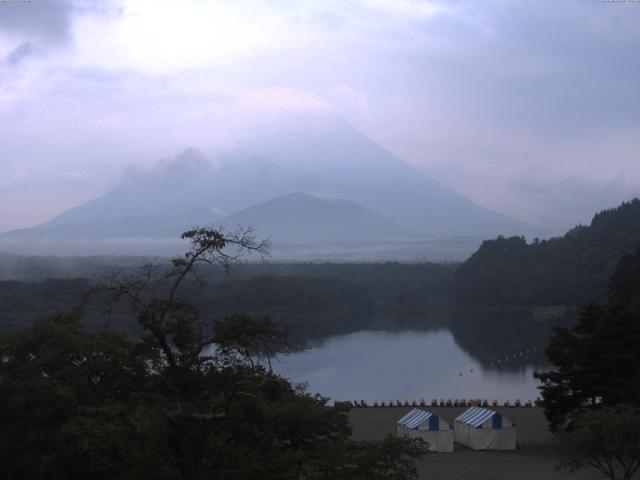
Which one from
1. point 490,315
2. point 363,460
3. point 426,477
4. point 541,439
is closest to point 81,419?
point 363,460

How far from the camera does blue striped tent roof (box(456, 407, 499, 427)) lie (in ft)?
38.5

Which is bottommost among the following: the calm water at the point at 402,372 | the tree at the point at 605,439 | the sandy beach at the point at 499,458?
the calm water at the point at 402,372

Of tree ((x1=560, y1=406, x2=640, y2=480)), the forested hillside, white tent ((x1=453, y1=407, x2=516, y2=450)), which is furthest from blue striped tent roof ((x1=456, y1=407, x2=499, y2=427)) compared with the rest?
the forested hillside

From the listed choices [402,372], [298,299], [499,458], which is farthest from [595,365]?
[298,299]

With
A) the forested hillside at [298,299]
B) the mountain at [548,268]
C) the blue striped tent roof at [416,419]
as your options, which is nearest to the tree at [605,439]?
the blue striped tent roof at [416,419]

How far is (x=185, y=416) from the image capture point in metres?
4.30

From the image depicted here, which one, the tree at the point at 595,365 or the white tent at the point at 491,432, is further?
the white tent at the point at 491,432

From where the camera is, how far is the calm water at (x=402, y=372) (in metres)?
19.9

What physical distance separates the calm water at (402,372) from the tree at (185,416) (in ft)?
33.0

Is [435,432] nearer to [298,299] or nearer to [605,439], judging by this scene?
[605,439]

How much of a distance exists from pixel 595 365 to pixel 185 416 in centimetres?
833

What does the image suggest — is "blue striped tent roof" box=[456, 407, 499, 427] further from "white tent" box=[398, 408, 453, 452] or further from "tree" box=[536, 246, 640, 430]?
"tree" box=[536, 246, 640, 430]

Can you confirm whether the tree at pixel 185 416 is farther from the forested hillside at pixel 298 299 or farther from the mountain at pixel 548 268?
the mountain at pixel 548 268

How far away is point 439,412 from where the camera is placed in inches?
590
